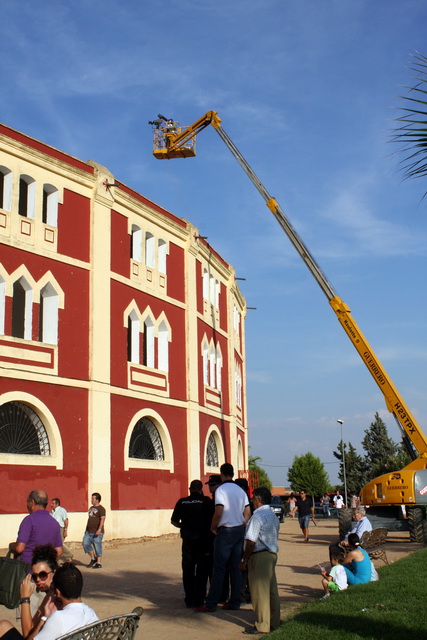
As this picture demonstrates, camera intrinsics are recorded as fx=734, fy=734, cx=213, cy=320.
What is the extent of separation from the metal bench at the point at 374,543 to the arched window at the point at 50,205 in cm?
1313

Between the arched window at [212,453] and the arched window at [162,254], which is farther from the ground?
the arched window at [162,254]

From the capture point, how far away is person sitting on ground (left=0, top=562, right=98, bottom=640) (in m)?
4.97

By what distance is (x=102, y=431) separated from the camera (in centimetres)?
2173

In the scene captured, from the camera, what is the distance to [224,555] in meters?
9.41

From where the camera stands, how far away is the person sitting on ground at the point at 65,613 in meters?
4.97

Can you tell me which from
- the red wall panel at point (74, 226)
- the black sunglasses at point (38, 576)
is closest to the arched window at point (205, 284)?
the red wall panel at point (74, 226)

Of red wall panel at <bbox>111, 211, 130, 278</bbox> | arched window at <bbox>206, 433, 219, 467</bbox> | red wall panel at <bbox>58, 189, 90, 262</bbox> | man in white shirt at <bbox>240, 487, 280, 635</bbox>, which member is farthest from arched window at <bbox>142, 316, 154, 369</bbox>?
man in white shirt at <bbox>240, 487, 280, 635</bbox>

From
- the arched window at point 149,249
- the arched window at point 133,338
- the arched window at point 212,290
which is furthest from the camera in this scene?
the arched window at point 212,290

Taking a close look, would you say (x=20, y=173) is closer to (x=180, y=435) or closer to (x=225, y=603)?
(x=180, y=435)

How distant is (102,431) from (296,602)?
12263mm

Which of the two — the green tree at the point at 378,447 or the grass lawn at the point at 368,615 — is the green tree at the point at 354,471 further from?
the grass lawn at the point at 368,615

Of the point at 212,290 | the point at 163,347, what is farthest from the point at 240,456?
the point at 163,347

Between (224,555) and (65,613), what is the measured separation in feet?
15.1

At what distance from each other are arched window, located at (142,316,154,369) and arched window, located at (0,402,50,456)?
561 centimetres
